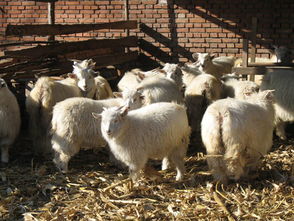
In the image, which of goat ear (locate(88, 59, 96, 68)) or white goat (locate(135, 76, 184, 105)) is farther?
goat ear (locate(88, 59, 96, 68))

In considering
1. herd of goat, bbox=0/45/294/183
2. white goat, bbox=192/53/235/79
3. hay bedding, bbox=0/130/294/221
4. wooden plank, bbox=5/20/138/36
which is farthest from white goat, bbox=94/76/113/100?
white goat, bbox=192/53/235/79

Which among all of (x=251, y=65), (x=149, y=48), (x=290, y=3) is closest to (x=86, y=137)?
(x=251, y=65)

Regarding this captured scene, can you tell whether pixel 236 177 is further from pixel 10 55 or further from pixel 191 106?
pixel 10 55

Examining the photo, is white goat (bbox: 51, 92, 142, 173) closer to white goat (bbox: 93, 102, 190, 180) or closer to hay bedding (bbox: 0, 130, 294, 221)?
hay bedding (bbox: 0, 130, 294, 221)

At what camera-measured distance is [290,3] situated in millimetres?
11711

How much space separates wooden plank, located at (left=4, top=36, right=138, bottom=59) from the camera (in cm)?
873

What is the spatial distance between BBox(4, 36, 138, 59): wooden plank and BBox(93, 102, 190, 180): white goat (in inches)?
137

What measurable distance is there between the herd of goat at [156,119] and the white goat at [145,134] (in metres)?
0.01

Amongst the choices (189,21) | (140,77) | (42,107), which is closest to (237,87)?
(140,77)

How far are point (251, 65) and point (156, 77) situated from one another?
2.40 m

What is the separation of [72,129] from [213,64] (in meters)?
5.63

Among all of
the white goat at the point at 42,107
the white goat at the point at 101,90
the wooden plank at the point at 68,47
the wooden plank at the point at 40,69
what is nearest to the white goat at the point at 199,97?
the white goat at the point at 101,90

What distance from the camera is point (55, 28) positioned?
32.3 ft

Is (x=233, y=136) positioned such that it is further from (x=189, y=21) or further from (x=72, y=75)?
(x=189, y=21)
